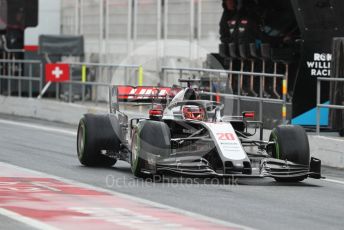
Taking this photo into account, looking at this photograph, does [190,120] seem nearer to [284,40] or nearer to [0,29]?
[284,40]

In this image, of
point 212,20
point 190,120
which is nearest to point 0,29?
point 212,20

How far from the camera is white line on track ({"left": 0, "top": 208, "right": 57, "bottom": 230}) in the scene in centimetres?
1043

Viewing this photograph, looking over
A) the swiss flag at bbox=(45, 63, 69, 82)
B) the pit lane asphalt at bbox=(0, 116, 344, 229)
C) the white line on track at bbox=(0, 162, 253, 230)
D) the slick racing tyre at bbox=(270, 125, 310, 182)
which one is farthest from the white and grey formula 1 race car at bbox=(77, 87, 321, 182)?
the swiss flag at bbox=(45, 63, 69, 82)

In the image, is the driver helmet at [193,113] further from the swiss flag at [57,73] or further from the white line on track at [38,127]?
the swiss flag at [57,73]

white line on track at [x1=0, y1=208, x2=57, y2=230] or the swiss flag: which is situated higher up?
the swiss flag

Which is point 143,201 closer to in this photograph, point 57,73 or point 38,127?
point 38,127

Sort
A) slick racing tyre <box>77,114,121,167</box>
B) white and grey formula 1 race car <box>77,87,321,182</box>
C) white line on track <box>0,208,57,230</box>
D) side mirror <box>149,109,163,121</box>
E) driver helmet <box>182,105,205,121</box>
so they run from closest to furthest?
white line on track <box>0,208,57,230</box> → white and grey formula 1 race car <box>77,87,321,182</box> → driver helmet <box>182,105,205,121</box> → side mirror <box>149,109,163,121</box> → slick racing tyre <box>77,114,121,167</box>

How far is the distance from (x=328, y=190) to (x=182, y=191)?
7.25 ft

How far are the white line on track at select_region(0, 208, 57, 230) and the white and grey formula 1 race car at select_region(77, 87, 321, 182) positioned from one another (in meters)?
3.42

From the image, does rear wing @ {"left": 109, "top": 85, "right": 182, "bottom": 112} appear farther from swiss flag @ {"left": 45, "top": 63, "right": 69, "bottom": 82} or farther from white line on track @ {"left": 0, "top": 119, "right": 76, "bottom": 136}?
swiss flag @ {"left": 45, "top": 63, "right": 69, "bottom": 82}

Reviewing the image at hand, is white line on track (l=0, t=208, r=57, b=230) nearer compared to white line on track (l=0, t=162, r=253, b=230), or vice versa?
white line on track (l=0, t=208, r=57, b=230)

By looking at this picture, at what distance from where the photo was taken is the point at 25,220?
35.6ft

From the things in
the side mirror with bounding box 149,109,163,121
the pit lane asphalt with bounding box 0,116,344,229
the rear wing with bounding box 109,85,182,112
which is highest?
the rear wing with bounding box 109,85,182,112

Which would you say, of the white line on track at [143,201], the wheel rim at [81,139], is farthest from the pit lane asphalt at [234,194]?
the wheel rim at [81,139]
